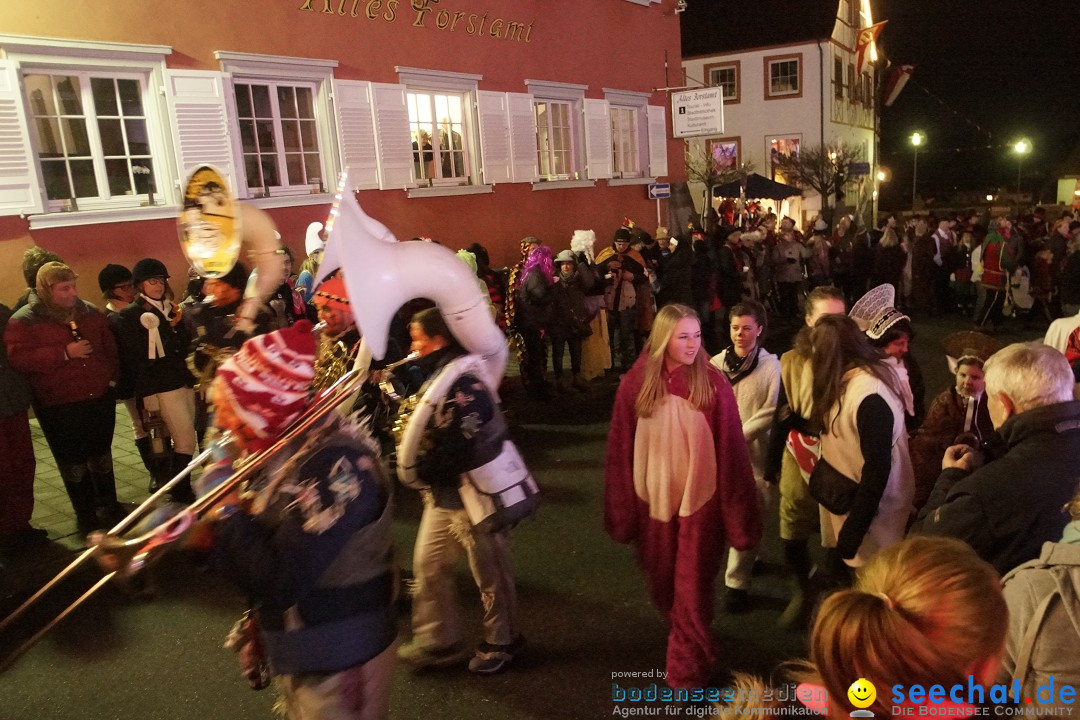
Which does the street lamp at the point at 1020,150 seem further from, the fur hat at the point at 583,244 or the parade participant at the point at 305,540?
the parade participant at the point at 305,540

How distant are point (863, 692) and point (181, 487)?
5.84 meters

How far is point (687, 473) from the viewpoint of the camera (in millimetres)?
3244

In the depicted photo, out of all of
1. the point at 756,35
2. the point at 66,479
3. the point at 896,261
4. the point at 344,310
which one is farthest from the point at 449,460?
the point at 756,35

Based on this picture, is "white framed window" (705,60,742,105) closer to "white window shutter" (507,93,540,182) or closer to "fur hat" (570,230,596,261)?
"white window shutter" (507,93,540,182)

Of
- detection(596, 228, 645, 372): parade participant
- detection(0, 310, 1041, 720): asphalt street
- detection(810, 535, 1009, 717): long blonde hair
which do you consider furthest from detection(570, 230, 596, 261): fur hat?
detection(810, 535, 1009, 717): long blonde hair

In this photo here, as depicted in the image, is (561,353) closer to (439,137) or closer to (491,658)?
(439,137)

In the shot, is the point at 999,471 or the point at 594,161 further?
the point at 594,161

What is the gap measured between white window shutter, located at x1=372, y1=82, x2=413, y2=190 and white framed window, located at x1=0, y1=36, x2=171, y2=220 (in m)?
2.92

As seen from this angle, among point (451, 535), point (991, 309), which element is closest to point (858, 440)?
point (451, 535)

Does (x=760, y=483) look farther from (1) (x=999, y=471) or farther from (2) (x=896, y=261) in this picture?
(2) (x=896, y=261)

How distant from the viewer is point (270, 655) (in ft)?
7.59

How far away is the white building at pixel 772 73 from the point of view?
2942 centimetres

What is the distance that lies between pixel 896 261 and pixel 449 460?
39.4 feet

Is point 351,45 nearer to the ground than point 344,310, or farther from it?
farther from it
